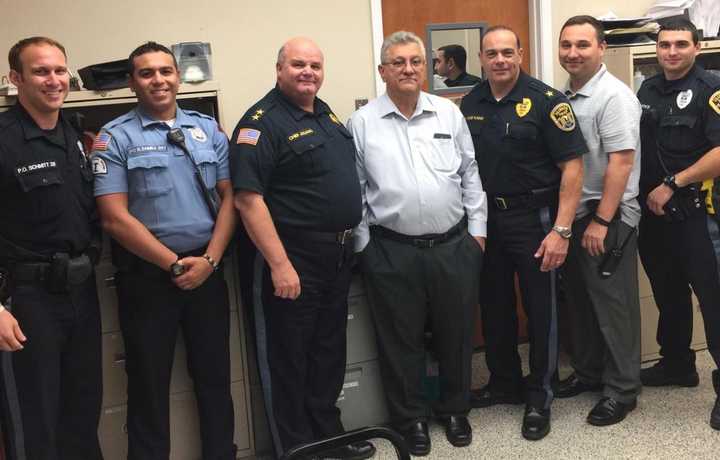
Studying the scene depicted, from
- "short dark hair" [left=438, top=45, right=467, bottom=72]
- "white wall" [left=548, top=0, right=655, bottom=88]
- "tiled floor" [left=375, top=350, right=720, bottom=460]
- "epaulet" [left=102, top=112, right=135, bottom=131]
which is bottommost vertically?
"tiled floor" [left=375, top=350, right=720, bottom=460]

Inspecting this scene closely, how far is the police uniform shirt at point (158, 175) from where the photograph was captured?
1.95 metres

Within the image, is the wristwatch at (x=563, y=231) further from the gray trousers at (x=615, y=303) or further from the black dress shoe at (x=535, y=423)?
the black dress shoe at (x=535, y=423)

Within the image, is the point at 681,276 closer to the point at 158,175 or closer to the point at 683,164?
the point at 683,164

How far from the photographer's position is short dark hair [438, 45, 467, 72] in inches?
126

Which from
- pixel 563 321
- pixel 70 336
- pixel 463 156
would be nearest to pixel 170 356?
pixel 70 336

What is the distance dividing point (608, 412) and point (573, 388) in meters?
0.26

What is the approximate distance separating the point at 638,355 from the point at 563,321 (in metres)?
0.63

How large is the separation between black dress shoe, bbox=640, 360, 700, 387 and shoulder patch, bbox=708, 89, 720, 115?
1123 millimetres

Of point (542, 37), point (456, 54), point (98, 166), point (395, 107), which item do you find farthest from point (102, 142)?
point (542, 37)

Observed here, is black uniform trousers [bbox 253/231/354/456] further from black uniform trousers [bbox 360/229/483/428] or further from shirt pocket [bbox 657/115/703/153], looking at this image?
shirt pocket [bbox 657/115/703/153]

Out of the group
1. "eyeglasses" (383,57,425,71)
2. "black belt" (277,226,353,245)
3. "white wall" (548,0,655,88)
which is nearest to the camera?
"black belt" (277,226,353,245)

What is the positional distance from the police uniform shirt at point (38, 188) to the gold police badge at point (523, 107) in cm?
152

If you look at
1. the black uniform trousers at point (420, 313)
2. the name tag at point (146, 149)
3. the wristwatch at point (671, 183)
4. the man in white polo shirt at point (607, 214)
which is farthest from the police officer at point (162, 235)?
the wristwatch at point (671, 183)

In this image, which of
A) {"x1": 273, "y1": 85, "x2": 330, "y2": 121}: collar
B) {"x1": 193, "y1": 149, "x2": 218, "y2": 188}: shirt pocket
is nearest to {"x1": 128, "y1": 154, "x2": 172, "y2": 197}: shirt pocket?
{"x1": 193, "y1": 149, "x2": 218, "y2": 188}: shirt pocket
